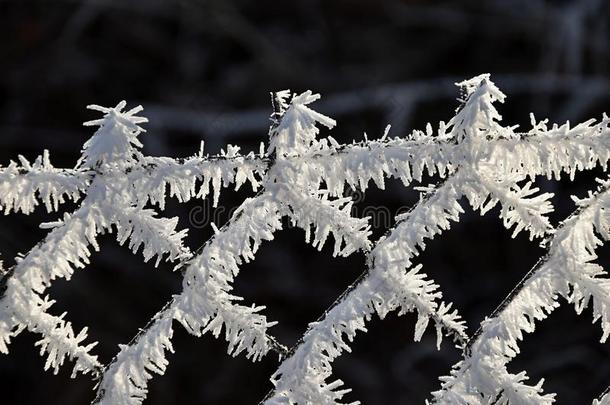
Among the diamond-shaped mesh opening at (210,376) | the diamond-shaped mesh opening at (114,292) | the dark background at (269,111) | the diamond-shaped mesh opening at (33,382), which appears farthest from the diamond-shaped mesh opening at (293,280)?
the diamond-shaped mesh opening at (33,382)

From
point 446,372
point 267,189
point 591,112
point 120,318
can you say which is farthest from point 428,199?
point 591,112

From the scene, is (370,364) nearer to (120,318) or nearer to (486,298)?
(486,298)

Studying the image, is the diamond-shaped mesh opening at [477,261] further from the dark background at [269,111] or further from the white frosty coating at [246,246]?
the white frosty coating at [246,246]

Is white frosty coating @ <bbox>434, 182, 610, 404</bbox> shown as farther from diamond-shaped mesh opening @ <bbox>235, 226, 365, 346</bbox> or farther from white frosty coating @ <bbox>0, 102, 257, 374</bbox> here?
diamond-shaped mesh opening @ <bbox>235, 226, 365, 346</bbox>

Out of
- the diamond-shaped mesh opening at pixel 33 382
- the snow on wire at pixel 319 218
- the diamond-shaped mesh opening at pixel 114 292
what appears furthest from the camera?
the diamond-shaped mesh opening at pixel 114 292

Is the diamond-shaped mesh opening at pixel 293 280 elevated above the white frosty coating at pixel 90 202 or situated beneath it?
elevated above

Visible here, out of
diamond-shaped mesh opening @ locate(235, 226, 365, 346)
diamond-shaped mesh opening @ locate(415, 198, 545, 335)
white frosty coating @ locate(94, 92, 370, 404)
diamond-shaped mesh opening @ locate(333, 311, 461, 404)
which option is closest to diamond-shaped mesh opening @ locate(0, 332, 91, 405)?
diamond-shaped mesh opening @ locate(235, 226, 365, 346)
